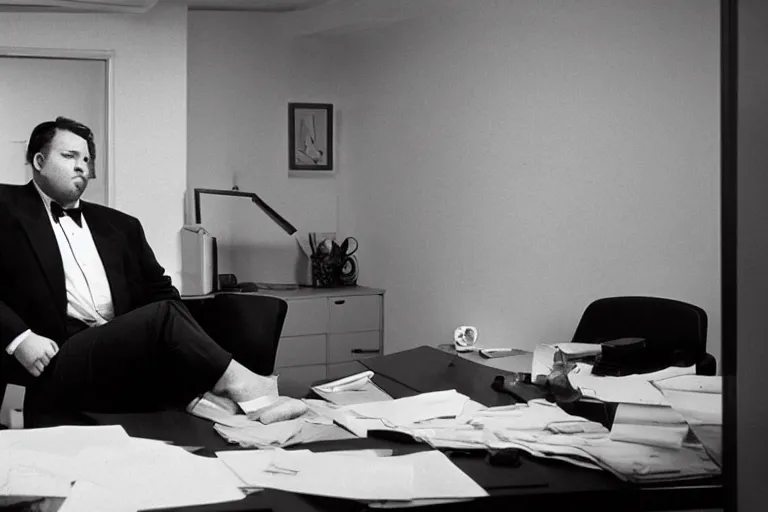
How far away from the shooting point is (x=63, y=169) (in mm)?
4102

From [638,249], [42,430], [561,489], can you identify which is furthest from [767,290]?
[638,249]

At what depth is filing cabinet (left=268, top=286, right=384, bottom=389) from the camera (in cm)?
486

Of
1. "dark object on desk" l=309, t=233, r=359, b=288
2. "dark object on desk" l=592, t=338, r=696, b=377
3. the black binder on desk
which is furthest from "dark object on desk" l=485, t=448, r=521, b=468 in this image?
"dark object on desk" l=309, t=233, r=359, b=288

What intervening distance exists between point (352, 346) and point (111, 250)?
6.00ft

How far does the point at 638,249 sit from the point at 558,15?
110cm

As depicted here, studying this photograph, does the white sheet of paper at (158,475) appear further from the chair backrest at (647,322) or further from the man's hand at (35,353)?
the chair backrest at (647,322)

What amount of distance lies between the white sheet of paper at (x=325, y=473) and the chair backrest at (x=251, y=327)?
1.35 meters

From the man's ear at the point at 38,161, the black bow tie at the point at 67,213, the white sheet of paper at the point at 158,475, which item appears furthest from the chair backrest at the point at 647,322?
the man's ear at the point at 38,161

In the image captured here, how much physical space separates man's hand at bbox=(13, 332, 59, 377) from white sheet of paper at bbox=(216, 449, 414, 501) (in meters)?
1.74

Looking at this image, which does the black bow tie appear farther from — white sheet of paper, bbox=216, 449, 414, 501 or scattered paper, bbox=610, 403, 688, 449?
scattered paper, bbox=610, 403, 688, 449

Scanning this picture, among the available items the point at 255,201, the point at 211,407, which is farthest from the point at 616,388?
the point at 255,201

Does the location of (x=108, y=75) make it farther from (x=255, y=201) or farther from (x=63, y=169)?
(x=255, y=201)

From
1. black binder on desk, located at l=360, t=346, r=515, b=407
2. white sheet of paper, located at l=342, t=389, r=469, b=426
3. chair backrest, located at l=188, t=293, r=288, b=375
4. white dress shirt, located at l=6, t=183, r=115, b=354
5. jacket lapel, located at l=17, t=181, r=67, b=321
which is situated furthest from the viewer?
white dress shirt, located at l=6, t=183, r=115, b=354

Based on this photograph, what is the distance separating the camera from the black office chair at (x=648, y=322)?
2.68 meters
